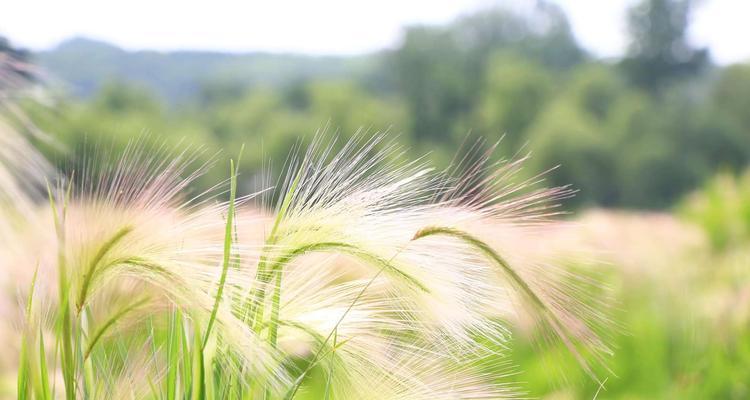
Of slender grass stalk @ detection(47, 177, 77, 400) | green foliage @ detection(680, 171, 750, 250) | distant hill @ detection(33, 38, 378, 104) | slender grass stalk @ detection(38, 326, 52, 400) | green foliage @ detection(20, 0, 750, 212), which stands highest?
distant hill @ detection(33, 38, 378, 104)

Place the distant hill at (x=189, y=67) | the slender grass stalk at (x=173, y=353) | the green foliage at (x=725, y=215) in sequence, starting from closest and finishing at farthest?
the slender grass stalk at (x=173, y=353) < the green foliage at (x=725, y=215) < the distant hill at (x=189, y=67)

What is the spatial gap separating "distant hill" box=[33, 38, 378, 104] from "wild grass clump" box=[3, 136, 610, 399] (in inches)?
2648

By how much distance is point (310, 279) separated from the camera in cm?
132

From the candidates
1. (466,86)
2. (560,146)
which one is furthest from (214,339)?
(466,86)

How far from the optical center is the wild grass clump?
113 centimetres

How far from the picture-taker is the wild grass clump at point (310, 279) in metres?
1.13

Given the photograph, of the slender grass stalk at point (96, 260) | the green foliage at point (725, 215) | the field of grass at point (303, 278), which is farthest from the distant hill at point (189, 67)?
the slender grass stalk at point (96, 260)

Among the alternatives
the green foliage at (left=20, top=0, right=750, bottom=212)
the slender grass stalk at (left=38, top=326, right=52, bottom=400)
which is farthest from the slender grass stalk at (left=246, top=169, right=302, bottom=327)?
the green foliage at (left=20, top=0, right=750, bottom=212)

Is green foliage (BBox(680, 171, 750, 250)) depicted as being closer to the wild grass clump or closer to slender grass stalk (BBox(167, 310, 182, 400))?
the wild grass clump

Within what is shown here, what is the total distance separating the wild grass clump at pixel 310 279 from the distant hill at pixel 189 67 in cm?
6725

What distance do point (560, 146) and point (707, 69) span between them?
20653mm

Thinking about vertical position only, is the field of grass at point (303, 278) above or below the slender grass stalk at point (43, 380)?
above

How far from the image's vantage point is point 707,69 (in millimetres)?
57656

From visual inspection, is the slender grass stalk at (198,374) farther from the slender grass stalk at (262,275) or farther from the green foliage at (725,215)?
the green foliage at (725,215)
